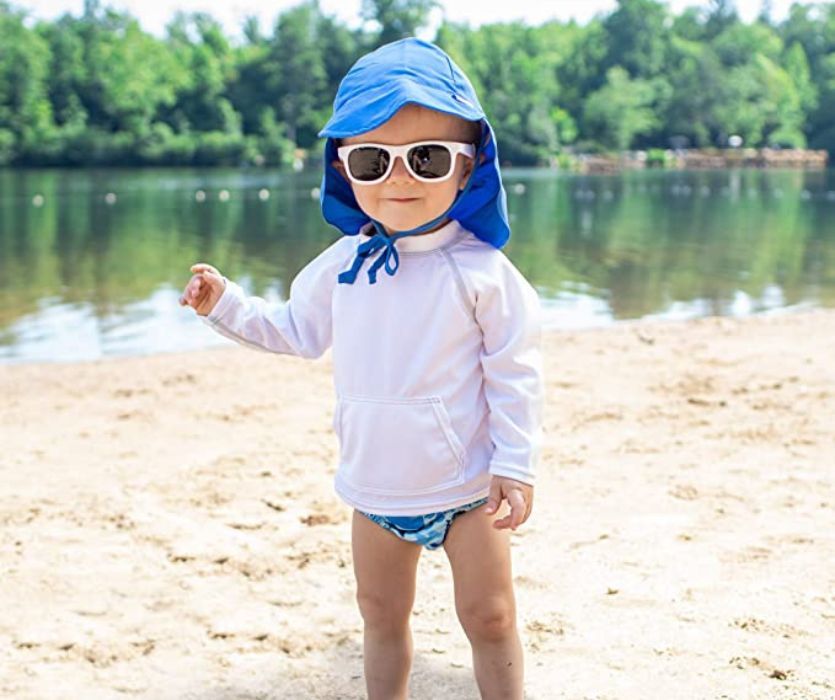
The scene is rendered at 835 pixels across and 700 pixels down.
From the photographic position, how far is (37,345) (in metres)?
8.66

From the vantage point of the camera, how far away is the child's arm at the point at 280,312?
2.50 meters

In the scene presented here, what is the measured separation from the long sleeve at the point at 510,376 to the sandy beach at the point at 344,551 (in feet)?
2.71

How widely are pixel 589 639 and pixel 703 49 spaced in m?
97.3

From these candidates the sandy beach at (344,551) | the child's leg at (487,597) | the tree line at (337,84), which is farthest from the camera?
the tree line at (337,84)

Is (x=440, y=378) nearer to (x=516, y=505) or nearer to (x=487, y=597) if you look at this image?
(x=516, y=505)

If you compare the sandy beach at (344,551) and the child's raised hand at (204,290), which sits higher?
the child's raised hand at (204,290)

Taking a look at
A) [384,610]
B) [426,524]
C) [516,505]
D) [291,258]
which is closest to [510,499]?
[516,505]

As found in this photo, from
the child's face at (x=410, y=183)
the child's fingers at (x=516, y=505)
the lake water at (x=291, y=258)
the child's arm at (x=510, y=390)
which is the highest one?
the child's face at (x=410, y=183)

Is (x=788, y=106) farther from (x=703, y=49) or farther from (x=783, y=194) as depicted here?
(x=783, y=194)

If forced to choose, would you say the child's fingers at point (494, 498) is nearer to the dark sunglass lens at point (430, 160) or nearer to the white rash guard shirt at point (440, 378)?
the white rash guard shirt at point (440, 378)

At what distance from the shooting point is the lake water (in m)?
9.95

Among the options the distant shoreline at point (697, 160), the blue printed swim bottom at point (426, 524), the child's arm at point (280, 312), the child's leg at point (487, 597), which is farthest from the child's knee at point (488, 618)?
the distant shoreline at point (697, 160)

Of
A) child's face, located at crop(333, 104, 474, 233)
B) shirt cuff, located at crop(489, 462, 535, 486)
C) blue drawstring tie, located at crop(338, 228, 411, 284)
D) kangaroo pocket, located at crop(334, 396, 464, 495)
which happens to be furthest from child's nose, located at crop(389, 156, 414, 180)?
shirt cuff, located at crop(489, 462, 535, 486)

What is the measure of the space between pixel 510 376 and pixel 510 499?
0.26m
